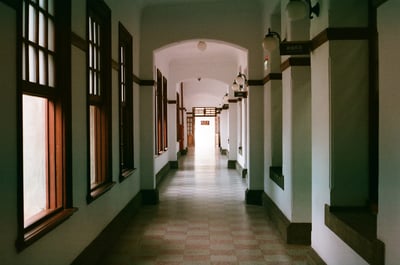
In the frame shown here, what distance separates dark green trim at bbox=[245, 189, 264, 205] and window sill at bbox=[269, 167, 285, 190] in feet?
4.15

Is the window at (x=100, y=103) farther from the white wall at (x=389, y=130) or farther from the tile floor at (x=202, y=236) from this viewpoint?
the white wall at (x=389, y=130)

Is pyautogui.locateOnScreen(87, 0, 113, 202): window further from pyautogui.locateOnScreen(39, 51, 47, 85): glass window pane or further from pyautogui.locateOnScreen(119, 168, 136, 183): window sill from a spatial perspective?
pyautogui.locateOnScreen(39, 51, 47, 85): glass window pane

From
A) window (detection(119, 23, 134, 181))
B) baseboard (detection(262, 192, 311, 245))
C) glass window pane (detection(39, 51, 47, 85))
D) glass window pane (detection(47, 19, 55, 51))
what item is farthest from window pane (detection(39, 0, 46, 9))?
baseboard (detection(262, 192, 311, 245))

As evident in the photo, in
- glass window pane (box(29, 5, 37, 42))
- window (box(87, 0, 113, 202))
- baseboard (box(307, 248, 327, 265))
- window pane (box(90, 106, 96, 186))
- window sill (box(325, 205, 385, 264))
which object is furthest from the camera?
window pane (box(90, 106, 96, 186))

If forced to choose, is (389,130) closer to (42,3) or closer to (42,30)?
(42,30)

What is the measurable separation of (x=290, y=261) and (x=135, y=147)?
409 centimetres

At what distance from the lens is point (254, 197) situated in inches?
346

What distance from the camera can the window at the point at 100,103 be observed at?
17.7 feet

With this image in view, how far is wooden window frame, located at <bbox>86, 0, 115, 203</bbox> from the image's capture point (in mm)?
5383

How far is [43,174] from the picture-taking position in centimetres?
386

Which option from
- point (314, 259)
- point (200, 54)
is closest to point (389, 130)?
point (314, 259)

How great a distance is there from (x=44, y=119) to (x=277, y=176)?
4128 mm

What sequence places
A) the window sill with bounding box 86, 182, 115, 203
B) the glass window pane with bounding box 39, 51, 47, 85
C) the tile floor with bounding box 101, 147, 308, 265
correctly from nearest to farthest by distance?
the glass window pane with bounding box 39, 51, 47, 85 → the window sill with bounding box 86, 182, 115, 203 → the tile floor with bounding box 101, 147, 308, 265
